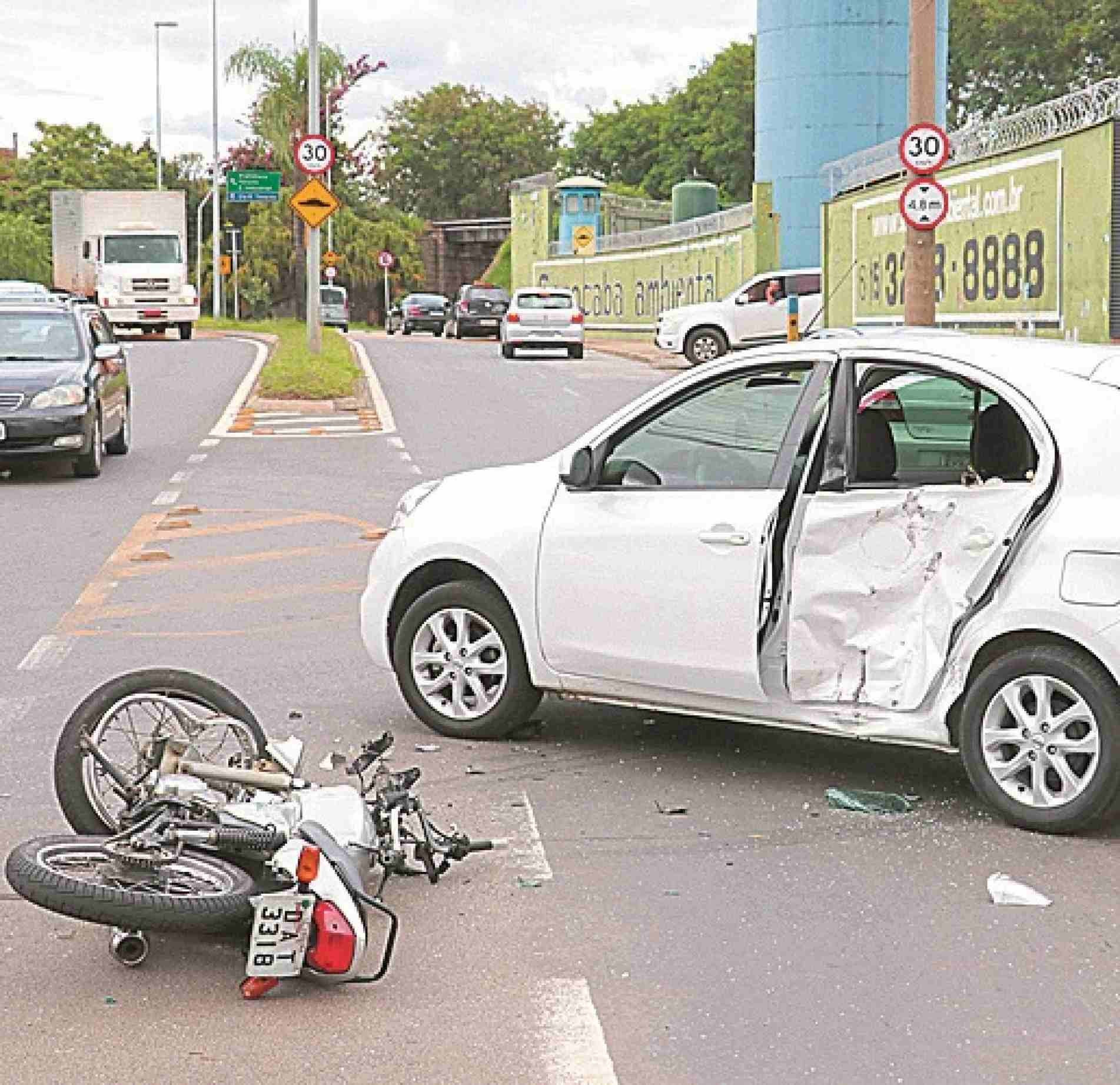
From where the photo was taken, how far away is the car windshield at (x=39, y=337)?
62.4ft

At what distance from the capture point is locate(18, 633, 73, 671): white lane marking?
371 inches

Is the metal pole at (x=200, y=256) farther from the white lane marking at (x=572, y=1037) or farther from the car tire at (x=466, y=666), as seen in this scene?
the white lane marking at (x=572, y=1037)

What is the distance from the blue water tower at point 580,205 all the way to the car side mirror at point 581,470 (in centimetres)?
5849

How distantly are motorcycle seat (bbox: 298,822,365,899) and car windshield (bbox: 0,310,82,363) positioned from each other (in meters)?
14.1

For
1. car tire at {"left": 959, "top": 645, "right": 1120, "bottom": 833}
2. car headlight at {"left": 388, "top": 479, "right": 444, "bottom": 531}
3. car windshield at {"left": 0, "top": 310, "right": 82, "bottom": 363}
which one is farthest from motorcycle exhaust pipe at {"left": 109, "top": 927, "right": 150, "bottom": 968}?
car windshield at {"left": 0, "top": 310, "right": 82, "bottom": 363}

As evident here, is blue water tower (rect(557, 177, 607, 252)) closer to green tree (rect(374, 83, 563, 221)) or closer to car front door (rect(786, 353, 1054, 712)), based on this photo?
green tree (rect(374, 83, 563, 221))

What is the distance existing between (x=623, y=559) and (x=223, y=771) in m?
2.13

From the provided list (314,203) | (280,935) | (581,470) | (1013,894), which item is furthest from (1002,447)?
(314,203)

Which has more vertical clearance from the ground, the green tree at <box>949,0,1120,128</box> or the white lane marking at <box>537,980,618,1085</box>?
the green tree at <box>949,0,1120,128</box>

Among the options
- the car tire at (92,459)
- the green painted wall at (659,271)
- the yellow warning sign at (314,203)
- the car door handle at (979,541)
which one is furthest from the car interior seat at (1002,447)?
the green painted wall at (659,271)

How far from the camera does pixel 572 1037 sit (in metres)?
4.84

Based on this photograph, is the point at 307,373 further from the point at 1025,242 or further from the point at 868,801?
the point at 868,801

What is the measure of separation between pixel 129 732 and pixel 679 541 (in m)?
2.17

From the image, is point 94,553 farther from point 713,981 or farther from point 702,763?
point 713,981
